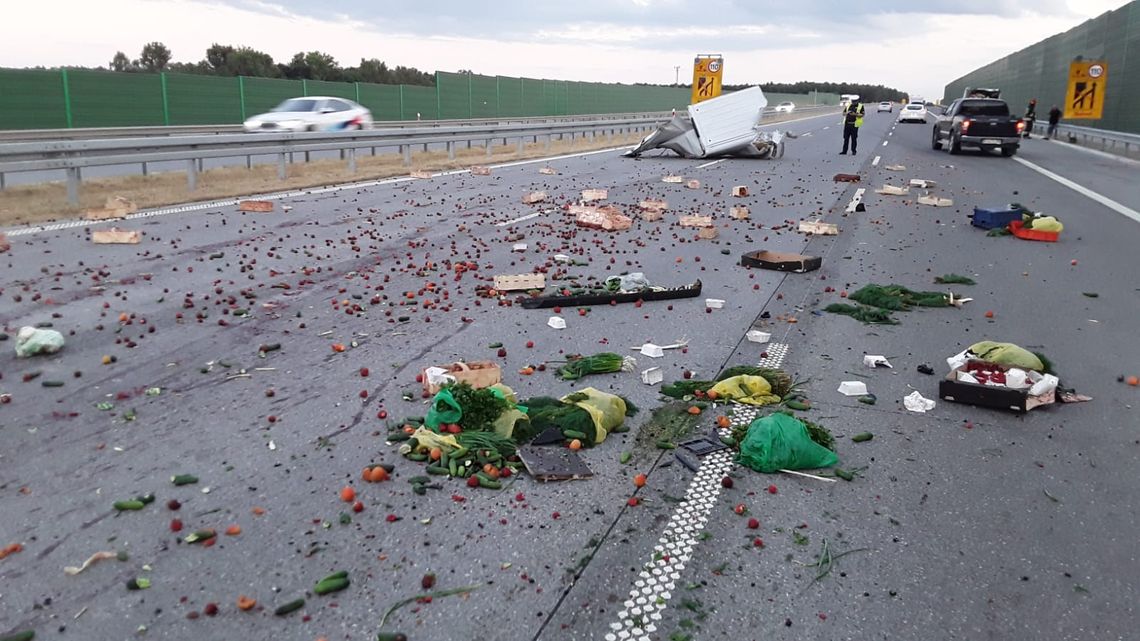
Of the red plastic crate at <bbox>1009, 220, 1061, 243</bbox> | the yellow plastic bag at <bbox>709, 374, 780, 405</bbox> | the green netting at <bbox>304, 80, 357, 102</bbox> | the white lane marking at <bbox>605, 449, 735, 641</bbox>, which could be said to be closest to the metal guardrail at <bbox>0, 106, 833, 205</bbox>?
the yellow plastic bag at <bbox>709, 374, 780, 405</bbox>

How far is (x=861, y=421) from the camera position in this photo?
5.41 metres

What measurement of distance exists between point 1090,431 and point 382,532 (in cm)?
438

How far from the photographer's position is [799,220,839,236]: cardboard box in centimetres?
1294

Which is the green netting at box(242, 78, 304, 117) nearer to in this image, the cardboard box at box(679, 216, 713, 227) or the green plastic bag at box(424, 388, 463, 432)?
the cardboard box at box(679, 216, 713, 227)

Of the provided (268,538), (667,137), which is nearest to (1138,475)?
(268,538)

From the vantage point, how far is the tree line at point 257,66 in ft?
177

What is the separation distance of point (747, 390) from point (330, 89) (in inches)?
1649

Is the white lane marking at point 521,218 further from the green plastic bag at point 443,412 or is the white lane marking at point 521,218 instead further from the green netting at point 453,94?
the green netting at point 453,94

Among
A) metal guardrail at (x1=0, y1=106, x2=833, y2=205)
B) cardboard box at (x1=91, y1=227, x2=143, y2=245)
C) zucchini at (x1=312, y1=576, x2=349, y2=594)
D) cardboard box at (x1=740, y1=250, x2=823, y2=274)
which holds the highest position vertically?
metal guardrail at (x1=0, y1=106, x2=833, y2=205)

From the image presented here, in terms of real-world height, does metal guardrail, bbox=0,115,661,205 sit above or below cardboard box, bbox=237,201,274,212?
above

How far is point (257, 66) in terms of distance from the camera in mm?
58594

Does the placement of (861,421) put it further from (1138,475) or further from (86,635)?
(86,635)

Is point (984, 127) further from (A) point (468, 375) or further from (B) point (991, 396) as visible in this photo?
(A) point (468, 375)

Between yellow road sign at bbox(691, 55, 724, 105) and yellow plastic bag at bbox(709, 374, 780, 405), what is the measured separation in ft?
128
